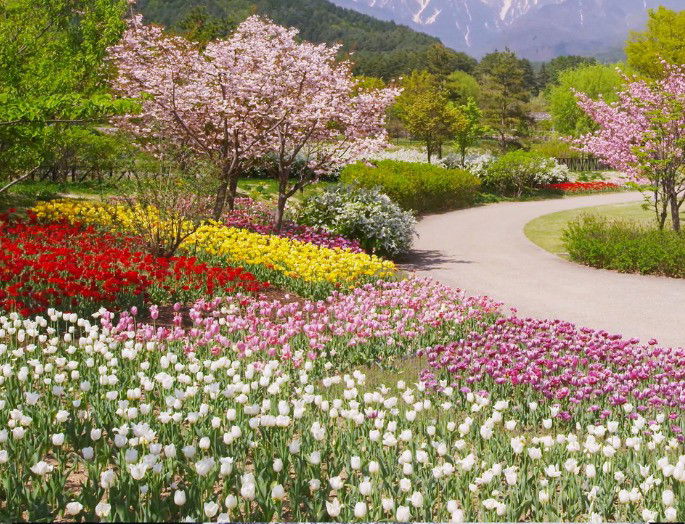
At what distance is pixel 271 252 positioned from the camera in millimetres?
11984

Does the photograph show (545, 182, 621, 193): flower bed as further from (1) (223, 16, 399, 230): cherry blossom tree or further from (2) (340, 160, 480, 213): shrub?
(1) (223, 16, 399, 230): cherry blossom tree

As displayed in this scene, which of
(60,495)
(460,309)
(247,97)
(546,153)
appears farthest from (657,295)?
(546,153)

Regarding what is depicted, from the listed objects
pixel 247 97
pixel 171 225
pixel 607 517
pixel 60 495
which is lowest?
pixel 607 517

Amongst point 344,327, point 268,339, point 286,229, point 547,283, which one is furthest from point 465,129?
point 268,339

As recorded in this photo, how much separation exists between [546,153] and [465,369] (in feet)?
168

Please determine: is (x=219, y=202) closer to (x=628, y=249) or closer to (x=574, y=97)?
(x=628, y=249)

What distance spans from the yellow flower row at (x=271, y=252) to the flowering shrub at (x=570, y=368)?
3650 millimetres

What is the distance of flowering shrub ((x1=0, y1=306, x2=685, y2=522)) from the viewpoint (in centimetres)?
346

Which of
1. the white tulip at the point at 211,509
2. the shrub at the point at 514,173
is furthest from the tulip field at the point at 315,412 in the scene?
the shrub at the point at 514,173

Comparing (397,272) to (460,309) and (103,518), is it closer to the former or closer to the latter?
(460,309)

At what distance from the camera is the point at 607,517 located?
4.02m

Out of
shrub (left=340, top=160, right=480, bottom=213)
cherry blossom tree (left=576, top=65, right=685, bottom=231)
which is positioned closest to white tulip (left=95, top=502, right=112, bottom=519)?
cherry blossom tree (left=576, top=65, right=685, bottom=231)


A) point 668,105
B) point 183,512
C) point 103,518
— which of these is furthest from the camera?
point 668,105

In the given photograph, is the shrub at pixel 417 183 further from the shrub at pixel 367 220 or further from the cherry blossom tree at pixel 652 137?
the cherry blossom tree at pixel 652 137
